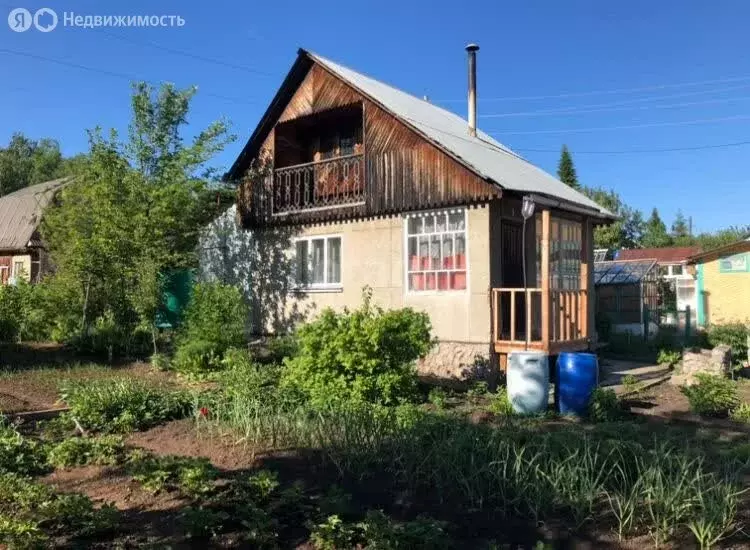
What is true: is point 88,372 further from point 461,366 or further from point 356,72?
point 356,72

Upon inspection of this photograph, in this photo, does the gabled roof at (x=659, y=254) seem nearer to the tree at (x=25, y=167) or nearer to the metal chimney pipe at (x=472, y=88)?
the metal chimney pipe at (x=472, y=88)

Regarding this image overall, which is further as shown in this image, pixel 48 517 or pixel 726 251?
pixel 726 251

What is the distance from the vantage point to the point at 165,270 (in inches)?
539

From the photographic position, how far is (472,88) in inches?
554

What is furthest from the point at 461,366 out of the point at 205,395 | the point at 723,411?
the point at 205,395

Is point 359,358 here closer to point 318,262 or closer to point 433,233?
point 433,233

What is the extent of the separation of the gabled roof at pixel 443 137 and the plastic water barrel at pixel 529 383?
10.7 feet

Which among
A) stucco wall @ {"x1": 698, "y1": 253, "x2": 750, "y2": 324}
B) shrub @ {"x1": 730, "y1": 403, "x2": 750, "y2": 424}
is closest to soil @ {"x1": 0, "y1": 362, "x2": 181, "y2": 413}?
shrub @ {"x1": 730, "y1": 403, "x2": 750, "y2": 424}

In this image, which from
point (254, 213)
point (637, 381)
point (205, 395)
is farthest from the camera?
point (254, 213)

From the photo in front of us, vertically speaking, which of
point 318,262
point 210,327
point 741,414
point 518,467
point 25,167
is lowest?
point 741,414

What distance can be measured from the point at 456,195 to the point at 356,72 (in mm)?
5622

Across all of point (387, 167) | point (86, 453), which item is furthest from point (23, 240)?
point (86, 453)

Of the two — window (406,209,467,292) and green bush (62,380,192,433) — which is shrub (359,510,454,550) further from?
window (406,209,467,292)

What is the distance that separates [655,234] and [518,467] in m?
69.9
